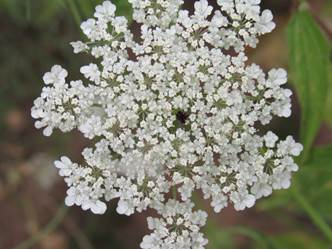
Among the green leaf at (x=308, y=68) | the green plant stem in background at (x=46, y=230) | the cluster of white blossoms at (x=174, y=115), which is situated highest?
the green plant stem in background at (x=46, y=230)

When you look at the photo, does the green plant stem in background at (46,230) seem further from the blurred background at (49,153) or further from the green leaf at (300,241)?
the green leaf at (300,241)

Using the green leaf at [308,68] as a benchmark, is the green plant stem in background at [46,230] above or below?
above

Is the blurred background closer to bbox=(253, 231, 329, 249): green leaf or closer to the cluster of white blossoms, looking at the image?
bbox=(253, 231, 329, 249): green leaf

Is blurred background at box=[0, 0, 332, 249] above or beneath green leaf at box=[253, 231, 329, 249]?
above

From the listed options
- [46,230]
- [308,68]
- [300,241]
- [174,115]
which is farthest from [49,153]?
[174,115]

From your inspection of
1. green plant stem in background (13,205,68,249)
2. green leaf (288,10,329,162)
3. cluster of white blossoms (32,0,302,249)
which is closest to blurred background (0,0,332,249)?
green plant stem in background (13,205,68,249)

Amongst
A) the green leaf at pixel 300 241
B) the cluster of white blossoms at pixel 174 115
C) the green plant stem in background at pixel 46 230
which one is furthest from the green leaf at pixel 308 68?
the green plant stem in background at pixel 46 230

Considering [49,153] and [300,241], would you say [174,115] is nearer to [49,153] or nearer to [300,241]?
[300,241]
